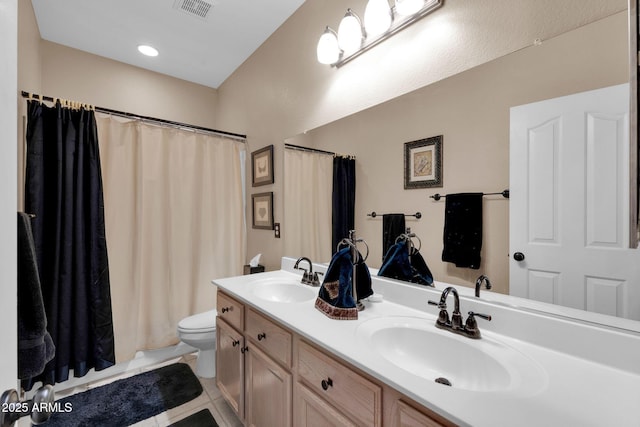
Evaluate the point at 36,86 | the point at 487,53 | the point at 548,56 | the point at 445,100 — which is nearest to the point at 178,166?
the point at 36,86

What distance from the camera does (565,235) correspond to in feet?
2.93

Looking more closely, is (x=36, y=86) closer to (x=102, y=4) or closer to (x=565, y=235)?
(x=102, y=4)

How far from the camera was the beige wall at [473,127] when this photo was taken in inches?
33.5

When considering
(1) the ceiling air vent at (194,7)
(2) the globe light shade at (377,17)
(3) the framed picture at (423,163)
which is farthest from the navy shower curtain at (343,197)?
(1) the ceiling air vent at (194,7)

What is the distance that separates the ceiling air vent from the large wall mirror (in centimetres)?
132

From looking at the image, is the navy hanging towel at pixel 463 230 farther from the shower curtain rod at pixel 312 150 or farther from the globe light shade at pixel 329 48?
the globe light shade at pixel 329 48

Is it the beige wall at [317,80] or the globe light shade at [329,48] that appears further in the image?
the globe light shade at [329,48]

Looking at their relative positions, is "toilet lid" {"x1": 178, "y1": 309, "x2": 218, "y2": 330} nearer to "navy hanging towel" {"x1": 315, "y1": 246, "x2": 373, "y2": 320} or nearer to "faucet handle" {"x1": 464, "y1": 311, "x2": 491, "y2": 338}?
"navy hanging towel" {"x1": 315, "y1": 246, "x2": 373, "y2": 320}

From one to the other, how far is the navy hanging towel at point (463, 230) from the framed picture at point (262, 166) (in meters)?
1.38

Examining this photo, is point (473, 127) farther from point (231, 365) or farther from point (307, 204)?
point (231, 365)

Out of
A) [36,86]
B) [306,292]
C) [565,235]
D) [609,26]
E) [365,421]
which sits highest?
[36,86]

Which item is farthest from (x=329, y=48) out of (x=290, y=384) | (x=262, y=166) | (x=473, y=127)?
(x=290, y=384)

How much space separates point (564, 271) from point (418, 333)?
507mm

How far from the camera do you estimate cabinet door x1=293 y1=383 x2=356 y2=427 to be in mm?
879
